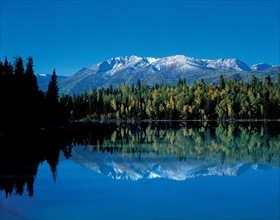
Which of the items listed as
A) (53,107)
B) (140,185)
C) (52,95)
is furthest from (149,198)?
(52,95)

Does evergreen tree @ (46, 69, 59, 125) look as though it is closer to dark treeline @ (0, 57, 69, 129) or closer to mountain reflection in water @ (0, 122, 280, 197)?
dark treeline @ (0, 57, 69, 129)

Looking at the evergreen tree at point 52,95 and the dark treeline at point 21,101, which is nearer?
the dark treeline at point 21,101

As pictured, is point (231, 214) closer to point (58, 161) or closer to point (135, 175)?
point (135, 175)

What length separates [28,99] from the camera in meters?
104

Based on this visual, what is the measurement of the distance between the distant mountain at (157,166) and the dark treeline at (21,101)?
140 feet

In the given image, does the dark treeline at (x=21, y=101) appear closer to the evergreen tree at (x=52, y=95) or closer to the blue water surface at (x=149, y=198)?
the evergreen tree at (x=52, y=95)

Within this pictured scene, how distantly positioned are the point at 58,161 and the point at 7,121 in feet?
157

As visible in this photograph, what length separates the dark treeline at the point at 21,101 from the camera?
92.2 metres

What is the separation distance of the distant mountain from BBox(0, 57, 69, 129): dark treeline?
42812mm

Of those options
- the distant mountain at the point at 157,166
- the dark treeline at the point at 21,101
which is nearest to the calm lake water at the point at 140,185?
the distant mountain at the point at 157,166

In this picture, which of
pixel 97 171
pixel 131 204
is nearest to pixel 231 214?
pixel 131 204

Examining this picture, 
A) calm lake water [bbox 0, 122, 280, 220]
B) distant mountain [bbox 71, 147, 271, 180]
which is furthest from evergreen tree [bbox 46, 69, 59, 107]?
distant mountain [bbox 71, 147, 271, 180]

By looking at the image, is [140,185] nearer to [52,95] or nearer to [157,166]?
[157,166]

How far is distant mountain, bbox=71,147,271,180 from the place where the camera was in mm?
39844
